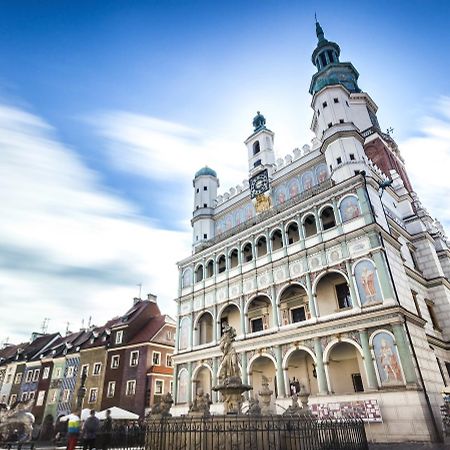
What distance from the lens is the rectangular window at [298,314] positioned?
936 inches

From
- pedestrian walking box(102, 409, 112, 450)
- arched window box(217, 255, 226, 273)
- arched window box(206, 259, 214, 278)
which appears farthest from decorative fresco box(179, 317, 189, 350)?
pedestrian walking box(102, 409, 112, 450)

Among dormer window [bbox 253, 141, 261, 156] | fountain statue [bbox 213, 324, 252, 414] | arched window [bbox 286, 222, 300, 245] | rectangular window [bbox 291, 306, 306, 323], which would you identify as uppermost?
dormer window [bbox 253, 141, 261, 156]

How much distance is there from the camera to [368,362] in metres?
18.0

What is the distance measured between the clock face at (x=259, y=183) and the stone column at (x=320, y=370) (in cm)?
1530

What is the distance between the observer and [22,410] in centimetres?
1934

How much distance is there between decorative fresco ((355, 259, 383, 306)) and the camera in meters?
19.3

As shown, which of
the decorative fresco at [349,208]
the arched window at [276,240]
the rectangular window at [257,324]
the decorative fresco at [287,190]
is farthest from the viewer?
the decorative fresco at [287,190]

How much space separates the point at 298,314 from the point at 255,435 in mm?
15233

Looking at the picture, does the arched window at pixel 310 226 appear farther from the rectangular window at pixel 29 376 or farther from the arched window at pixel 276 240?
the rectangular window at pixel 29 376

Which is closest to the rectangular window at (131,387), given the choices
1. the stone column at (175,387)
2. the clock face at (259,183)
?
the stone column at (175,387)

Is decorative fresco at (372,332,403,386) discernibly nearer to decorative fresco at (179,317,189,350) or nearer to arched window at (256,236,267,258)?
arched window at (256,236,267,258)

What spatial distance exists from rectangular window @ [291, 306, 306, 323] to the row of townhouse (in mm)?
17107

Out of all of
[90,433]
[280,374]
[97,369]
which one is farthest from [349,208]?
[97,369]

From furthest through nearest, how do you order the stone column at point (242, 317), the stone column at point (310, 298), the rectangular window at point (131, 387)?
the rectangular window at point (131, 387) → the stone column at point (242, 317) → the stone column at point (310, 298)
